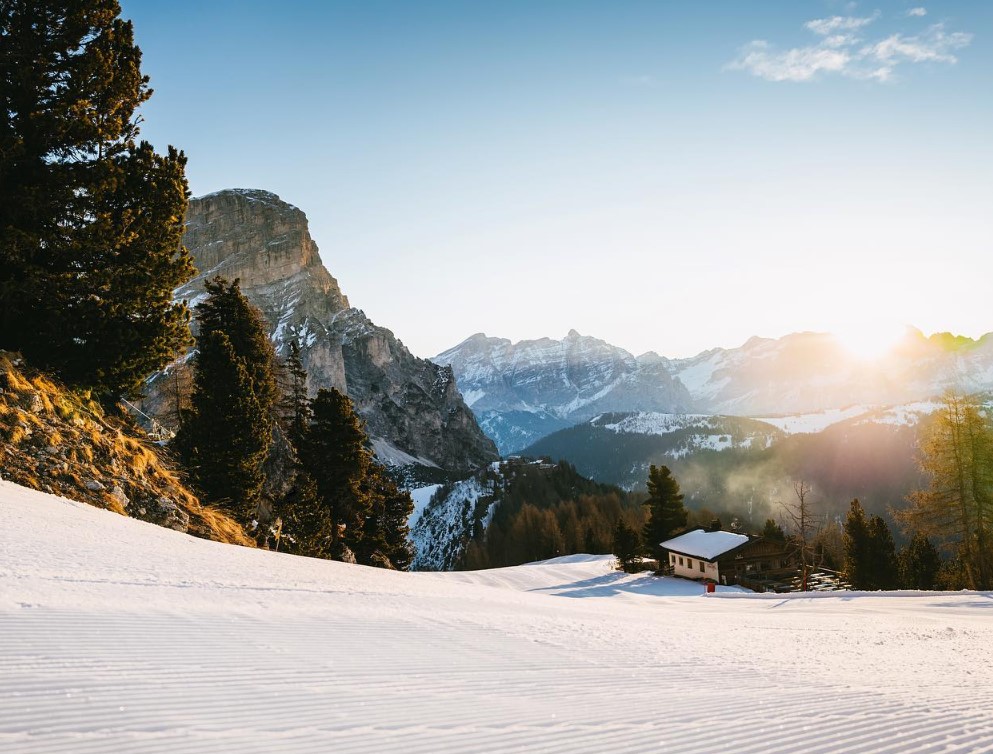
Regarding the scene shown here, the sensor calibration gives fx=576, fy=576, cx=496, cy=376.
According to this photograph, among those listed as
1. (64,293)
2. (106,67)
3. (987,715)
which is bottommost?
(987,715)

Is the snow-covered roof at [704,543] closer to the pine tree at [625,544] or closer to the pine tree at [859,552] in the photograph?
the pine tree at [625,544]

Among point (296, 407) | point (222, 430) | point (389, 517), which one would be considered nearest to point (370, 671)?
point (222, 430)

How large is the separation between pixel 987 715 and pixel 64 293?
23142 millimetres

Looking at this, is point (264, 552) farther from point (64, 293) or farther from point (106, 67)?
point (106, 67)

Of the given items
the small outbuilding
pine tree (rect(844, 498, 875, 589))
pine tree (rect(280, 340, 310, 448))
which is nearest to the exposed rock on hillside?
pine tree (rect(280, 340, 310, 448))

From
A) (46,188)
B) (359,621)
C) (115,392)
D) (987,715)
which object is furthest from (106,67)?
(987,715)

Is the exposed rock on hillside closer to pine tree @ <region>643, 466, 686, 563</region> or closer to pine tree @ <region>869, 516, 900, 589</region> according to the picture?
pine tree @ <region>869, 516, 900, 589</region>

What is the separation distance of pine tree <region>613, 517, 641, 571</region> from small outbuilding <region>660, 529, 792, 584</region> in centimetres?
374

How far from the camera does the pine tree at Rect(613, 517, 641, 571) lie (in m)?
59.6

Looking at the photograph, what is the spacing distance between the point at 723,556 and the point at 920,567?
15.4 m

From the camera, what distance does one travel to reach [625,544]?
5956 cm

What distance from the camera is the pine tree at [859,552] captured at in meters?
45.8

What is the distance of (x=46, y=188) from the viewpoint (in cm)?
1714

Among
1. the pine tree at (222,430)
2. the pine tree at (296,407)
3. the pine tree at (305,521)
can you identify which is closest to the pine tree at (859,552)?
the pine tree at (305,521)
